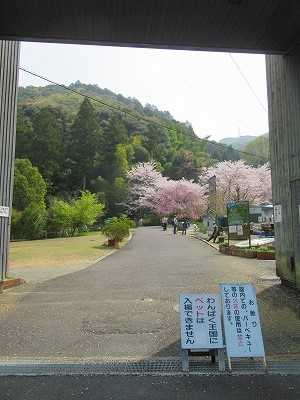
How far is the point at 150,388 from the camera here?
4.06m

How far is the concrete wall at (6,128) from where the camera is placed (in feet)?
31.9

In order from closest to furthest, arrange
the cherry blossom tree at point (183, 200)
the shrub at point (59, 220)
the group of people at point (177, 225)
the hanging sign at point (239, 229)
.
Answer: the hanging sign at point (239, 229)
the group of people at point (177, 225)
the shrub at point (59, 220)
the cherry blossom tree at point (183, 200)

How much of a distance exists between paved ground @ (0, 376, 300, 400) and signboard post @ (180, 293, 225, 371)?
31 cm

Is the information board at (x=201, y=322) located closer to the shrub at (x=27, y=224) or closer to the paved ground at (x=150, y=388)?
the paved ground at (x=150, y=388)

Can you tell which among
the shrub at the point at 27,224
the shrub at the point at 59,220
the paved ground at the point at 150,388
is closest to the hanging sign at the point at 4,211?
the paved ground at the point at 150,388

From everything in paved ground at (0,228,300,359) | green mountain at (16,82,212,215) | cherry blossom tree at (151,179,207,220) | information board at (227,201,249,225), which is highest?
green mountain at (16,82,212,215)

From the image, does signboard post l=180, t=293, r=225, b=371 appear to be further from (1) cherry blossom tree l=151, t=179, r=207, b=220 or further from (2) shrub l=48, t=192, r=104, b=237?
(1) cherry blossom tree l=151, t=179, r=207, b=220

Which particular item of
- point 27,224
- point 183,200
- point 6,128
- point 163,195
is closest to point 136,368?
point 6,128

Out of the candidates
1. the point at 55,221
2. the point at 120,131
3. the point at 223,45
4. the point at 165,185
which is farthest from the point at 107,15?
the point at 120,131

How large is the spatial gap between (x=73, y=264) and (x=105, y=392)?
11.3 metres

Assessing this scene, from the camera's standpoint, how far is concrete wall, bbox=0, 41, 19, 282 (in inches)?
383

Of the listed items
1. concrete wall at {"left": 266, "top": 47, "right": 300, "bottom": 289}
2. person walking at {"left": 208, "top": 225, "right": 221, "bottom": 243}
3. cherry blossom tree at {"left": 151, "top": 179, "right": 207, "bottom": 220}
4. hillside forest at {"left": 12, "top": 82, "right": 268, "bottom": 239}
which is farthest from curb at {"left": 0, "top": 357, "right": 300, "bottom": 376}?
cherry blossom tree at {"left": 151, "top": 179, "right": 207, "bottom": 220}

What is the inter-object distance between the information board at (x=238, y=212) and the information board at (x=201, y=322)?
14.2 m

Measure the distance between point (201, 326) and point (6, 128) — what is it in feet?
24.7
